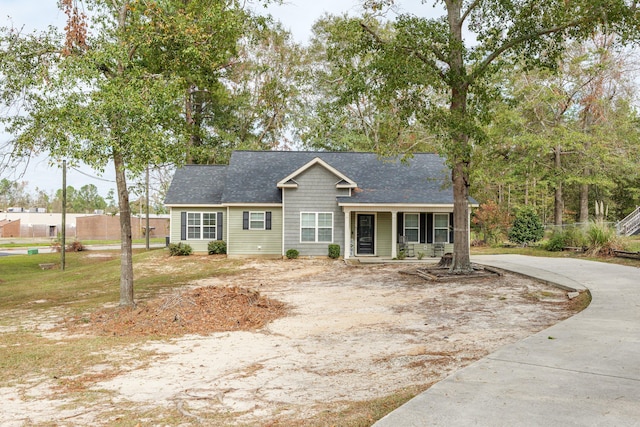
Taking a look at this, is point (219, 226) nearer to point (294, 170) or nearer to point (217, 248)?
point (217, 248)

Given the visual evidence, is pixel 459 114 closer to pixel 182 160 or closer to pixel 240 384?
pixel 182 160

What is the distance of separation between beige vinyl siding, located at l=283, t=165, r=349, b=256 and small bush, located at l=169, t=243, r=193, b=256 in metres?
5.29

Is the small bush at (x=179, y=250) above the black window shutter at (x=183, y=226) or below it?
below

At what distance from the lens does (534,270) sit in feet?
51.4

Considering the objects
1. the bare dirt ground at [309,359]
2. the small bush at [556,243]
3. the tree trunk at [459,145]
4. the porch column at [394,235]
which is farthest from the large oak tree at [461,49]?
the small bush at [556,243]

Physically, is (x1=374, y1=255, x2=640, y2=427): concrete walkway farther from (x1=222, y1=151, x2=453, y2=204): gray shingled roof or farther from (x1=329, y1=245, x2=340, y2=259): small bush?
(x1=222, y1=151, x2=453, y2=204): gray shingled roof

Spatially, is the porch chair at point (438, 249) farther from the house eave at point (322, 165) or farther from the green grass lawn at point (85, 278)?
the green grass lawn at point (85, 278)

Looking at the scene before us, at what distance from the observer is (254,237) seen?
2389 cm

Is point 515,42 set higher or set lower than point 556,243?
higher

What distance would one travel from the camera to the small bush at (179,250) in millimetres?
24406

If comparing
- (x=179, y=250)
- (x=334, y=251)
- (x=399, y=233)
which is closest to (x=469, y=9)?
(x=399, y=233)

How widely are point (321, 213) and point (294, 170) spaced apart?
13.0 ft

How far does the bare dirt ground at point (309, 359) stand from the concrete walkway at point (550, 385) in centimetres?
68

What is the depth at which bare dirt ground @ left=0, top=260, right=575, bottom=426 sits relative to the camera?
4.94 metres
